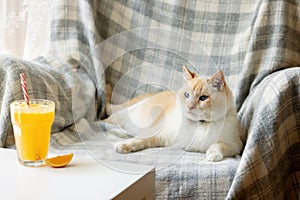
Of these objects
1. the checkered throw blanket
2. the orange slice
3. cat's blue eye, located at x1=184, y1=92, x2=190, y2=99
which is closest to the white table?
the orange slice

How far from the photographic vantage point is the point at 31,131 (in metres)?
1.11

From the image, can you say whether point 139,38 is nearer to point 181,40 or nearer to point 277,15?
point 181,40

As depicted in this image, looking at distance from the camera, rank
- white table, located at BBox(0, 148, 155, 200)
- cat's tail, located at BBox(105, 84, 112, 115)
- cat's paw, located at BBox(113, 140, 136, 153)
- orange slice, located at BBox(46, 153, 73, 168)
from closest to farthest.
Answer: white table, located at BBox(0, 148, 155, 200) → orange slice, located at BBox(46, 153, 73, 168) → cat's paw, located at BBox(113, 140, 136, 153) → cat's tail, located at BBox(105, 84, 112, 115)

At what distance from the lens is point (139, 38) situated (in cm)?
159

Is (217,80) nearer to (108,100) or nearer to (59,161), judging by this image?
(108,100)

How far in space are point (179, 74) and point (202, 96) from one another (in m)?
0.10

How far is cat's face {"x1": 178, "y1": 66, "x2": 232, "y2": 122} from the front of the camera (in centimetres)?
153

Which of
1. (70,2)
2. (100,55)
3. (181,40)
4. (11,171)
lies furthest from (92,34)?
(11,171)

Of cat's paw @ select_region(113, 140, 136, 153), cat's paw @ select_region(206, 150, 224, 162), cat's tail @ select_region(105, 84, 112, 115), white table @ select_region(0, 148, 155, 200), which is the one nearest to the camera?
Answer: white table @ select_region(0, 148, 155, 200)

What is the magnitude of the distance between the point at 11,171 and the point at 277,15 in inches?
47.5

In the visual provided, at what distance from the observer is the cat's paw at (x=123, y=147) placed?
1447 mm

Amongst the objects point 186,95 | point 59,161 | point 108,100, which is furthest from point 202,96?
point 59,161

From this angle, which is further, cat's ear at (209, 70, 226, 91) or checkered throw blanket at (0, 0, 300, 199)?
cat's ear at (209, 70, 226, 91)

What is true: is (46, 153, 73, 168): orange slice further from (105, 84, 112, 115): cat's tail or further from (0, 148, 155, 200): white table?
(105, 84, 112, 115): cat's tail
